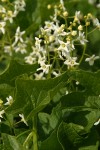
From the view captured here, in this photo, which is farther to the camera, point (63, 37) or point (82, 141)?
point (63, 37)

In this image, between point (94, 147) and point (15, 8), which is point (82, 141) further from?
point (15, 8)

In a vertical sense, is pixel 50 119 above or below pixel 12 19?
below

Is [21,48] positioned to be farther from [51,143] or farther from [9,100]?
[51,143]

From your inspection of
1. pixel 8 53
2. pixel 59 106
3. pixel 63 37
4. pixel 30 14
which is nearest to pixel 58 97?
pixel 59 106

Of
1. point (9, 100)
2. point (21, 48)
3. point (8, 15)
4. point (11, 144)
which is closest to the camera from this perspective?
point (11, 144)

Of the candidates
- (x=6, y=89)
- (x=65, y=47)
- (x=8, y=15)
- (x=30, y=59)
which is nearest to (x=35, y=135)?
(x=6, y=89)

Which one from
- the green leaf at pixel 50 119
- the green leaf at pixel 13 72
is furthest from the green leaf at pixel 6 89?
the green leaf at pixel 50 119

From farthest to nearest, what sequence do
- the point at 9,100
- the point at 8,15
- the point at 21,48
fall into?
1. the point at 21,48
2. the point at 8,15
3. the point at 9,100

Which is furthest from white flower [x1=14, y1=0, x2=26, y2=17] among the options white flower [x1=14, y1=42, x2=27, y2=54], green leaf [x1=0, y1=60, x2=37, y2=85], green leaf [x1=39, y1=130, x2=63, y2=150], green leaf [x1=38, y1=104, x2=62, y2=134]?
green leaf [x1=39, y1=130, x2=63, y2=150]

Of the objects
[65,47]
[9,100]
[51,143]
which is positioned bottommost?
[51,143]

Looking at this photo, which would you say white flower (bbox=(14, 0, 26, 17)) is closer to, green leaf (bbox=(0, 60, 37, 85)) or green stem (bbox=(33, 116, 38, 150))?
green leaf (bbox=(0, 60, 37, 85))

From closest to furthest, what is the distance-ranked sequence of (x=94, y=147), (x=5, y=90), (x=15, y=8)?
(x=94, y=147)
(x=5, y=90)
(x=15, y=8)
